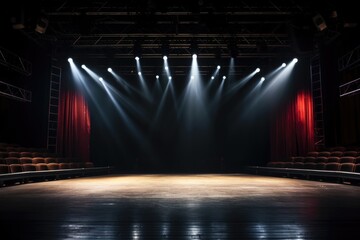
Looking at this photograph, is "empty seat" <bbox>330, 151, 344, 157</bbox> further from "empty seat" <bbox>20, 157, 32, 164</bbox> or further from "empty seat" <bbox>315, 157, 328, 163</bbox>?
"empty seat" <bbox>20, 157, 32, 164</bbox>

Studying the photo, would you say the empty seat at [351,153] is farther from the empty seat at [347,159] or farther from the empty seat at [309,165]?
the empty seat at [309,165]

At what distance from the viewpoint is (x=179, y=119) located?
18812 millimetres

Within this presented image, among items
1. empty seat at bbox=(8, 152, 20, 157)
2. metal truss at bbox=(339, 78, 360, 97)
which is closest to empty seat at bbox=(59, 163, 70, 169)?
empty seat at bbox=(8, 152, 20, 157)

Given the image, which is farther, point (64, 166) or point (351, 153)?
point (64, 166)

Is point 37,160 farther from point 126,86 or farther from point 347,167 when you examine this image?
point 347,167

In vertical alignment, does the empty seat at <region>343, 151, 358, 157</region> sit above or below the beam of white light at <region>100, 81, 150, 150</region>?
below

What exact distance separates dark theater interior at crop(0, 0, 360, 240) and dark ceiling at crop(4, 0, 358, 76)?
5 cm

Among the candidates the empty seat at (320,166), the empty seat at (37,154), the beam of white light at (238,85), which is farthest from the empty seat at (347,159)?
the empty seat at (37,154)

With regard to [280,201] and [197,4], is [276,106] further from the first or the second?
[280,201]

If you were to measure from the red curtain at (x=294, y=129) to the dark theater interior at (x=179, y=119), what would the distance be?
0.08 meters

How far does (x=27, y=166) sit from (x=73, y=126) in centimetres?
573

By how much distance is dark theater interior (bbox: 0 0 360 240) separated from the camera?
4.33 m

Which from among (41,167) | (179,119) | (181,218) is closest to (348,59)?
(179,119)

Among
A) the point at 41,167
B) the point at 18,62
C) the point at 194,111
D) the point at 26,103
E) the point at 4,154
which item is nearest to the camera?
the point at 4,154
